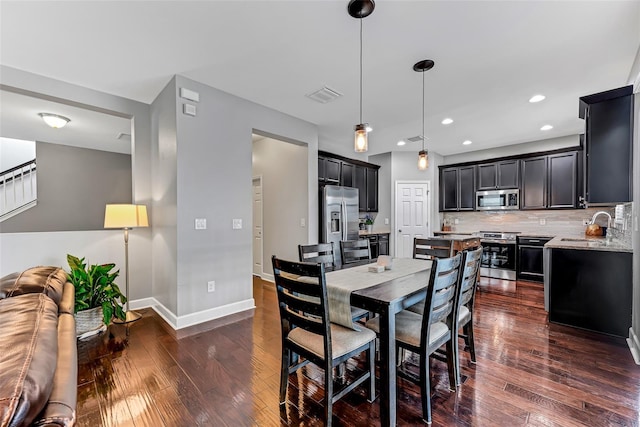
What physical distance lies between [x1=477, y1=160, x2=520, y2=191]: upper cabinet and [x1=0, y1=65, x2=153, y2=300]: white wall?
246 inches

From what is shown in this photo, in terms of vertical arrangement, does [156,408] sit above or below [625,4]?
below

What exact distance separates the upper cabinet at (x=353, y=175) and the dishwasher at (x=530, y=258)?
292 cm

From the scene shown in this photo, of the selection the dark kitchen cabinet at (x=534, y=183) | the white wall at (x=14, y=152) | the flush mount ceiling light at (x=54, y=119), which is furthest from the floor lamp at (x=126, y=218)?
the dark kitchen cabinet at (x=534, y=183)

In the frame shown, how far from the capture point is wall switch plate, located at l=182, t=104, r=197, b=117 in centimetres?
312

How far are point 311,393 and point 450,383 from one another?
992mm

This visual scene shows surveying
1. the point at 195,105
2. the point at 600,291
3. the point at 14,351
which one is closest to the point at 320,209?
the point at 195,105

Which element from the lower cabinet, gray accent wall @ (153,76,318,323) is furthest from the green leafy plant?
the lower cabinet

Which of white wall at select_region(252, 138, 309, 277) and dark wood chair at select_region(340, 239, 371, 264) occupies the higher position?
white wall at select_region(252, 138, 309, 277)

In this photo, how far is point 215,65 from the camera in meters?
2.85

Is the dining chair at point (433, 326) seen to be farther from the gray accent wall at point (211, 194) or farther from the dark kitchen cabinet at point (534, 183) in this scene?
the dark kitchen cabinet at point (534, 183)

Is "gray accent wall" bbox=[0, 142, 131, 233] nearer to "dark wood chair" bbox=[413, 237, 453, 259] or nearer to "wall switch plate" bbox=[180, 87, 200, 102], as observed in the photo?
"wall switch plate" bbox=[180, 87, 200, 102]

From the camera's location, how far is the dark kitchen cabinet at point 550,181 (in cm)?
505

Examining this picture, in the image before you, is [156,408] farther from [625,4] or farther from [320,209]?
[625,4]

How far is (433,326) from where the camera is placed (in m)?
1.91
